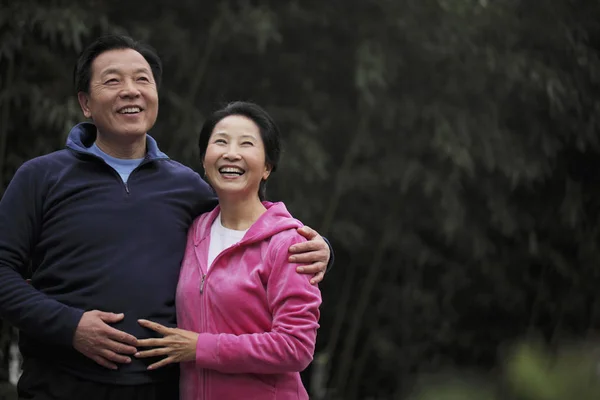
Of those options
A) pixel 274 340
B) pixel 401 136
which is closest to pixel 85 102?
pixel 274 340

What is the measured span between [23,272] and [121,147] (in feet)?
1.21

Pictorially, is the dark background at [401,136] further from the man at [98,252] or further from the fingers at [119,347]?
the fingers at [119,347]

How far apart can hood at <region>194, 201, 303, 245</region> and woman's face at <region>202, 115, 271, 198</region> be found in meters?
0.07

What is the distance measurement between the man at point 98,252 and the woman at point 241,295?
2.2 inches

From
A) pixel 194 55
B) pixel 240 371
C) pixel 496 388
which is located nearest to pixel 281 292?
pixel 240 371

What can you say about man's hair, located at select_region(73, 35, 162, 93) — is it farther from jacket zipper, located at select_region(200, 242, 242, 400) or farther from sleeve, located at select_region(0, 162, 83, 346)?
jacket zipper, located at select_region(200, 242, 242, 400)

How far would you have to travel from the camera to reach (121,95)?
1.85m

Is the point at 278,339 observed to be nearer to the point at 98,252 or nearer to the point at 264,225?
the point at 264,225

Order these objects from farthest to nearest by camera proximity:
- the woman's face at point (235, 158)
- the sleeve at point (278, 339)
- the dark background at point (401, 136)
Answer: the dark background at point (401, 136), the woman's face at point (235, 158), the sleeve at point (278, 339)

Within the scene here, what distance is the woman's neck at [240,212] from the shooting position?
5.91ft

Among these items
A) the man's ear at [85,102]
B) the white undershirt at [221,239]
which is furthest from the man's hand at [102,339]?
the man's ear at [85,102]

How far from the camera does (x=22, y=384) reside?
1785 mm

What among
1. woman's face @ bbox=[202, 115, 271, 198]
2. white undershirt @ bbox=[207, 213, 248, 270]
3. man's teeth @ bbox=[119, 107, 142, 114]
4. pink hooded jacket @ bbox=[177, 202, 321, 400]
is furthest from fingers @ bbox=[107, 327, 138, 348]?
man's teeth @ bbox=[119, 107, 142, 114]

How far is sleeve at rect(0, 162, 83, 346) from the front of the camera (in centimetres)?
168
